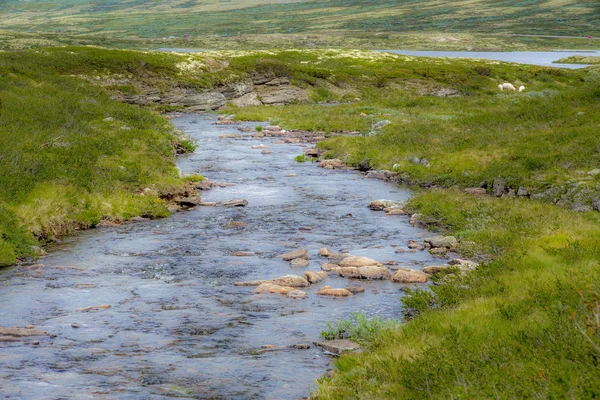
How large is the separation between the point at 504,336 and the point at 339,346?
10.5ft

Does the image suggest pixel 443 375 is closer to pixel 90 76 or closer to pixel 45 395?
pixel 45 395

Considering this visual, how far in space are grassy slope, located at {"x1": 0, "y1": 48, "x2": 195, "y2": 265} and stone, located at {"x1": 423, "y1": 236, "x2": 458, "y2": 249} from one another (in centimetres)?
1027

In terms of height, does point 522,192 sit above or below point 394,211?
above

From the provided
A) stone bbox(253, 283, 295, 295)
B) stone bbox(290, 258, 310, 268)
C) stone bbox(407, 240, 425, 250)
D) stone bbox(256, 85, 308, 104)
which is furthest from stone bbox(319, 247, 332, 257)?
stone bbox(256, 85, 308, 104)

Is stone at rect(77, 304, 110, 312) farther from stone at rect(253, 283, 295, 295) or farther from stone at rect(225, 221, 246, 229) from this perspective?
stone at rect(225, 221, 246, 229)

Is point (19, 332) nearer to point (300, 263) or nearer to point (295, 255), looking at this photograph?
point (300, 263)

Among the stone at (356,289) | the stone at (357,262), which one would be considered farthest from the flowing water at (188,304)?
the stone at (357,262)

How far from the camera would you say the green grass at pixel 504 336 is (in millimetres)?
7777

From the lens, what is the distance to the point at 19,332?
1296 centimetres

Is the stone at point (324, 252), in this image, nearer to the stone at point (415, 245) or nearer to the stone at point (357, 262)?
the stone at point (357, 262)

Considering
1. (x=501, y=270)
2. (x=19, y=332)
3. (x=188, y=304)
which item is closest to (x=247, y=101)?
(x=188, y=304)

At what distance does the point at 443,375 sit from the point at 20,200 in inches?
651

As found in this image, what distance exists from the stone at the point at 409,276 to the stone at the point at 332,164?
1972 centimetres

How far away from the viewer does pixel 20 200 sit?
2111 cm
